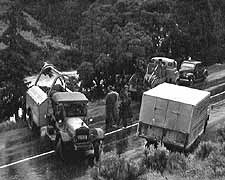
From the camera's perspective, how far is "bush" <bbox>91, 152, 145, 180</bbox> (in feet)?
43.2

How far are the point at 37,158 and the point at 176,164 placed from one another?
665 centimetres

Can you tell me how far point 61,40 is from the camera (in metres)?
54.3

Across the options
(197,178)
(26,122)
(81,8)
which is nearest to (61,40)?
(81,8)

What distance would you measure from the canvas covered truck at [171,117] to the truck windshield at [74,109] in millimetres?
2685

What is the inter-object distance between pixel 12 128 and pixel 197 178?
12.4 m

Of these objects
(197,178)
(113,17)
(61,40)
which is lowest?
(61,40)

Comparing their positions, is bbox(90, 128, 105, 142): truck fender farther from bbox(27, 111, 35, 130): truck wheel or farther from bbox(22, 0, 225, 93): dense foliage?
bbox(22, 0, 225, 93): dense foliage

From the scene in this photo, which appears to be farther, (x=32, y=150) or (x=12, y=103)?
(x=12, y=103)

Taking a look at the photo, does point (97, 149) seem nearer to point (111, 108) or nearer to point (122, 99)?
point (111, 108)

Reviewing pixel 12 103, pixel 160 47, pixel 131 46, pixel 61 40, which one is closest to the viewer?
pixel 12 103

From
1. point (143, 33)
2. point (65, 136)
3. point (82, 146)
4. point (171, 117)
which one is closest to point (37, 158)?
point (65, 136)

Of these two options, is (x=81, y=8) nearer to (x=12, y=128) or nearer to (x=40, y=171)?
(x=12, y=128)

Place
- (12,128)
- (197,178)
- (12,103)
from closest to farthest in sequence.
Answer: (197,178) → (12,128) → (12,103)

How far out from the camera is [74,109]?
18234 millimetres
